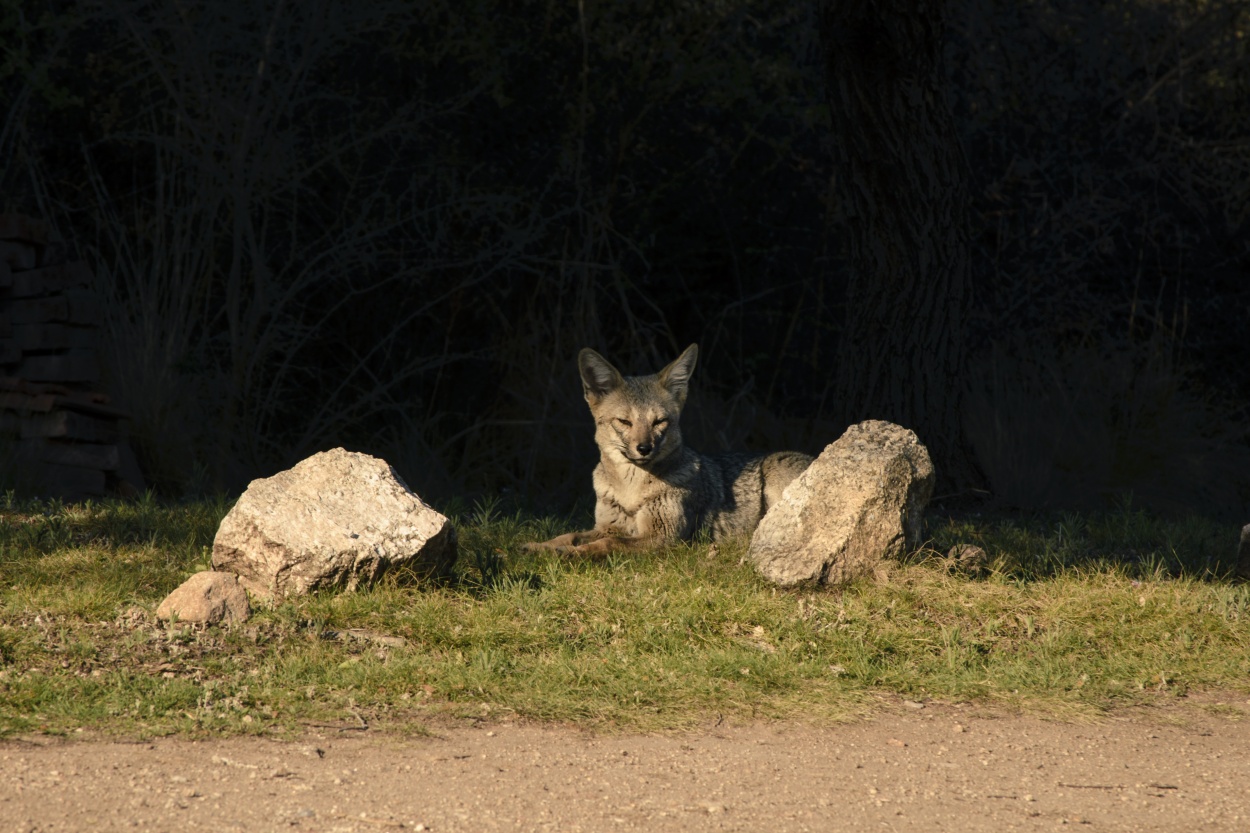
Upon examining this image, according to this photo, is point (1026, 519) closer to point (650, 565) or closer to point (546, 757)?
point (650, 565)

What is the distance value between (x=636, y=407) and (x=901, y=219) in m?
2.96

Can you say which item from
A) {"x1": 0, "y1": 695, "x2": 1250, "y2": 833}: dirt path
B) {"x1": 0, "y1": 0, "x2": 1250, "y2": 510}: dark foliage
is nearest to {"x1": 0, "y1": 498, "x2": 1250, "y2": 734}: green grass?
{"x1": 0, "y1": 695, "x2": 1250, "y2": 833}: dirt path

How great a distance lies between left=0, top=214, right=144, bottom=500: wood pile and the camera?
8.80 m

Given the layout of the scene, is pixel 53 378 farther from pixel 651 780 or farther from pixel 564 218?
pixel 651 780

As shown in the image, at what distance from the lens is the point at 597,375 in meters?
7.09

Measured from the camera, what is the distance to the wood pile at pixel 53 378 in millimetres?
8805

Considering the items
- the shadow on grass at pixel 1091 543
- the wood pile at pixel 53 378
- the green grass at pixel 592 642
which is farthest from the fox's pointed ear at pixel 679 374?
the wood pile at pixel 53 378

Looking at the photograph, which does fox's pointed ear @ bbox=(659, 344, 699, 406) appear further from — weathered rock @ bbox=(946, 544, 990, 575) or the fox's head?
weathered rock @ bbox=(946, 544, 990, 575)

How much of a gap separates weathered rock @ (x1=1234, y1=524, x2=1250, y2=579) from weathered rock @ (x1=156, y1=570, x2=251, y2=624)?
4603 mm

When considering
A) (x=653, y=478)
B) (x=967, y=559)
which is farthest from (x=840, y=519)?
(x=653, y=478)

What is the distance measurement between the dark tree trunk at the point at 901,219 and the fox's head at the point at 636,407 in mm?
2344

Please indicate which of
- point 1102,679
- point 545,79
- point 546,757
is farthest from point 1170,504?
point 546,757

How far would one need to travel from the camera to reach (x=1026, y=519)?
28.8 feet

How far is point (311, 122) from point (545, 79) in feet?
6.92
